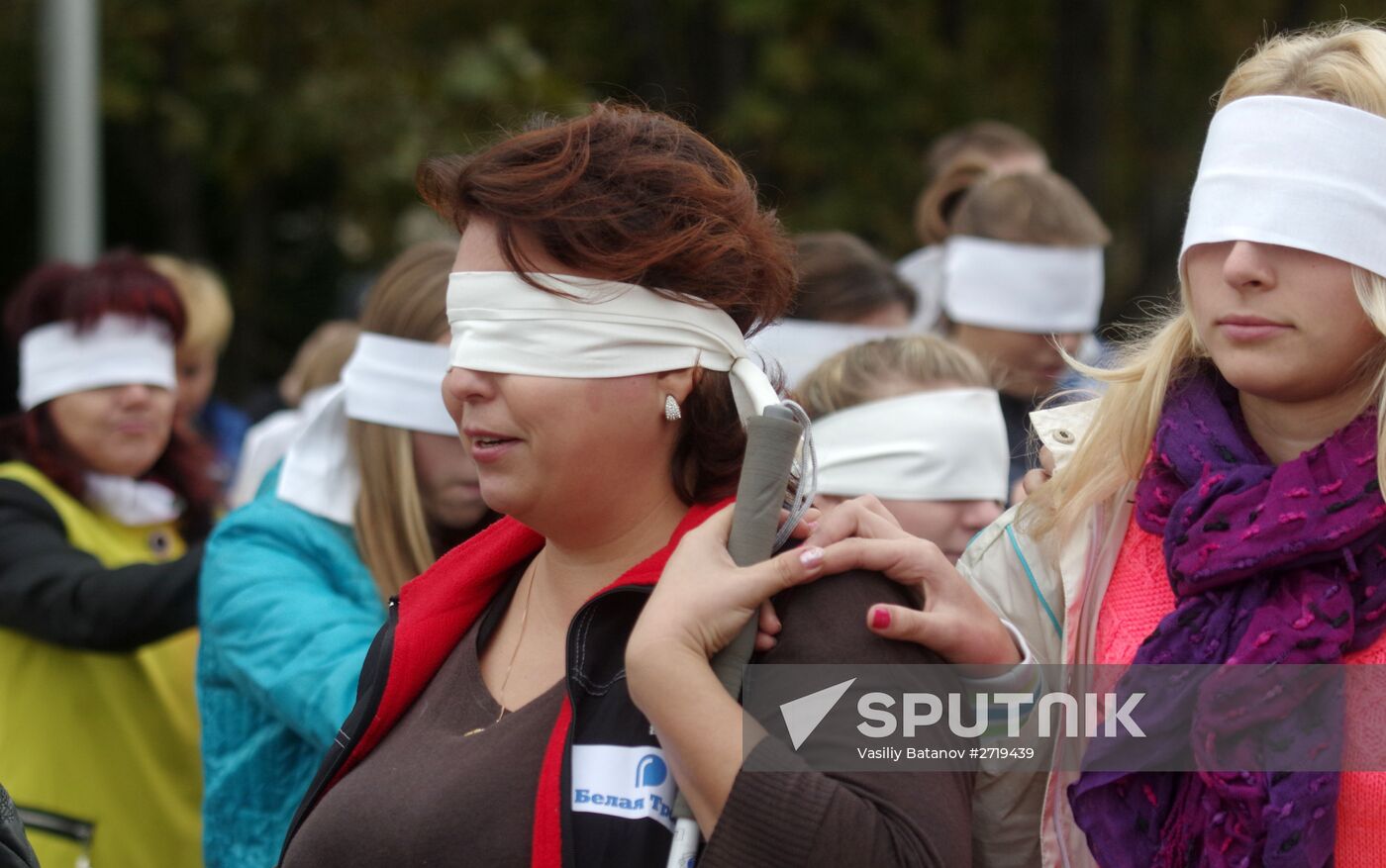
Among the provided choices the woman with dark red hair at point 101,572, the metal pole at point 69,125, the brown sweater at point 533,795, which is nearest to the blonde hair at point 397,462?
the woman with dark red hair at point 101,572

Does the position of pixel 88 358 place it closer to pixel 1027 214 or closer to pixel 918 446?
pixel 918 446

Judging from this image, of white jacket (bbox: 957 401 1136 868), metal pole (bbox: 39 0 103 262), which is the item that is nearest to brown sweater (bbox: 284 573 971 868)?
white jacket (bbox: 957 401 1136 868)

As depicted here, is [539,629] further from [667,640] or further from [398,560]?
[398,560]

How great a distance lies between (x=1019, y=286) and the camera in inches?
197

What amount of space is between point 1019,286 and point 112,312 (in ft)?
8.64

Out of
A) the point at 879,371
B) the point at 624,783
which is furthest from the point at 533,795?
the point at 879,371

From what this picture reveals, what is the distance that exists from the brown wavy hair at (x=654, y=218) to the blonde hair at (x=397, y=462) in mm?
1179

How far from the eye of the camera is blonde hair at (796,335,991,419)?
12.2ft

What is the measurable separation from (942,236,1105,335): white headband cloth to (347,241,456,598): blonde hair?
6.12 ft

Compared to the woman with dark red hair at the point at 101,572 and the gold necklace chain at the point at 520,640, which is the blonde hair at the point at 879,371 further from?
the woman with dark red hair at the point at 101,572

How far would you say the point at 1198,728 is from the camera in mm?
2240

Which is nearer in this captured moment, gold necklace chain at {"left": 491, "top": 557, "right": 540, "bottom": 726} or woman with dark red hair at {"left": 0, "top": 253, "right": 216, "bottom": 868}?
gold necklace chain at {"left": 491, "top": 557, "right": 540, "bottom": 726}

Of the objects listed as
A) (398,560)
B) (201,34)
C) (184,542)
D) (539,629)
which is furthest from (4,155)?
(539,629)

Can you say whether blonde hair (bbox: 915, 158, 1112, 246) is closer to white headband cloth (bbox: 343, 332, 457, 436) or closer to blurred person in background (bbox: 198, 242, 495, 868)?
blurred person in background (bbox: 198, 242, 495, 868)
